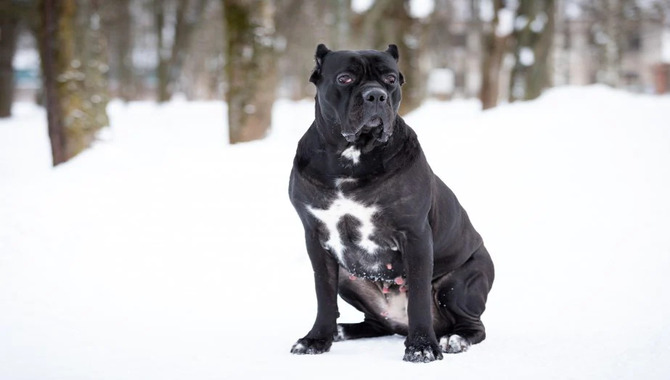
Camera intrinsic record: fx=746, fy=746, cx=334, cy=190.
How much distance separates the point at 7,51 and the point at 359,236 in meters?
24.2

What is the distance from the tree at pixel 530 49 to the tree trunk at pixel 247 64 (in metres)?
4.64

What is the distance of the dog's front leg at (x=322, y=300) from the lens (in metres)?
3.88

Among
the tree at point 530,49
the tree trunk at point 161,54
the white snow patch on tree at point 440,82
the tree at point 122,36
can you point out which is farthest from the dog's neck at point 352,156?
the white snow patch on tree at point 440,82

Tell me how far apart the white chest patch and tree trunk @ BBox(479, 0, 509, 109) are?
44.9 feet

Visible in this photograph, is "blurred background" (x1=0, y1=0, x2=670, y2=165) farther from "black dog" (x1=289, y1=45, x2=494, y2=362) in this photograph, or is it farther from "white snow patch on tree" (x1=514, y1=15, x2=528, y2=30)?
"black dog" (x1=289, y1=45, x2=494, y2=362)

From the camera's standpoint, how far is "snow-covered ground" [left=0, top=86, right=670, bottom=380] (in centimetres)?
370

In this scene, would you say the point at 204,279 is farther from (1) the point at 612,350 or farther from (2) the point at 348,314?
(1) the point at 612,350

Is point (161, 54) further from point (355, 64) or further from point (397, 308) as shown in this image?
point (355, 64)

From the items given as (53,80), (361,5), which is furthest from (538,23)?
(53,80)

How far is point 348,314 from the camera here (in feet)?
16.5

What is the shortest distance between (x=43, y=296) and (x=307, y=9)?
1108 inches

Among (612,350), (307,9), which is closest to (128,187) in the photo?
(612,350)

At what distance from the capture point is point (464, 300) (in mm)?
4027

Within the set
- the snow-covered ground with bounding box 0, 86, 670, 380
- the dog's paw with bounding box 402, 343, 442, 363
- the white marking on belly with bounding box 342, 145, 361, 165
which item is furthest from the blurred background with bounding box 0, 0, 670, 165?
the dog's paw with bounding box 402, 343, 442, 363
